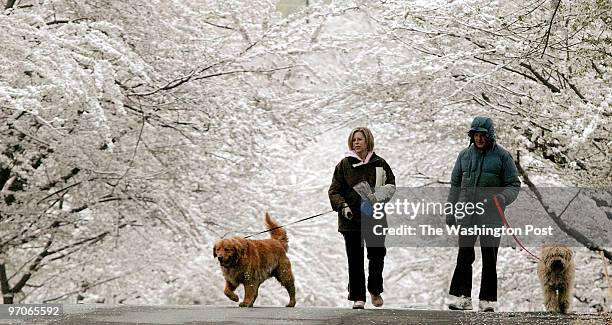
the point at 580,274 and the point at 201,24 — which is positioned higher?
the point at 201,24

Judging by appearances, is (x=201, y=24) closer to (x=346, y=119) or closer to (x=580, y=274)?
(x=346, y=119)

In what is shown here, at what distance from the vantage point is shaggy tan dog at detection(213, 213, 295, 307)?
27.0 ft

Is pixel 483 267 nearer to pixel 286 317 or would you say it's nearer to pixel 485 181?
pixel 485 181

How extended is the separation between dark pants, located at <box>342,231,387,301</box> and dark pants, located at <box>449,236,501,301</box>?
0.64 meters

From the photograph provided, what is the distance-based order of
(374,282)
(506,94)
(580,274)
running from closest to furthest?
(374,282), (506,94), (580,274)

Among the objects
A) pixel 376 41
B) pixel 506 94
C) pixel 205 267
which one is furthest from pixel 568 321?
pixel 205 267

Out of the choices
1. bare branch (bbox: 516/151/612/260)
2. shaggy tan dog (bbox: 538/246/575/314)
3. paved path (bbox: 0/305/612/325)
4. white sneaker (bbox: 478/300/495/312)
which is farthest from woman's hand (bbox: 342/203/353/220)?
bare branch (bbox: 516/151/612/260)

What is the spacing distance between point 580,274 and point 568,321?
8784mm

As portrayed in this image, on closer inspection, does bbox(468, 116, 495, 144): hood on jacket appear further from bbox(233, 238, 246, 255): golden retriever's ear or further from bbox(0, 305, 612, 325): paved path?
bbox(233, 238, 246, 255): golden retriever's ear

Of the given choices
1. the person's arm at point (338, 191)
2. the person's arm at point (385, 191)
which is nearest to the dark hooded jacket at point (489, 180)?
the person's arm at point (385, 191)

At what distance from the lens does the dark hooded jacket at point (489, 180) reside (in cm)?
789

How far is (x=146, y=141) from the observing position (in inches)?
515

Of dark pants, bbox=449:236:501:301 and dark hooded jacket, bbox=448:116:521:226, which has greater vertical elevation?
dark hooded jacket, bbox=448:116:521:226

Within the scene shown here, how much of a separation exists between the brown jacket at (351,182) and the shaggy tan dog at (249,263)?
810 mm
